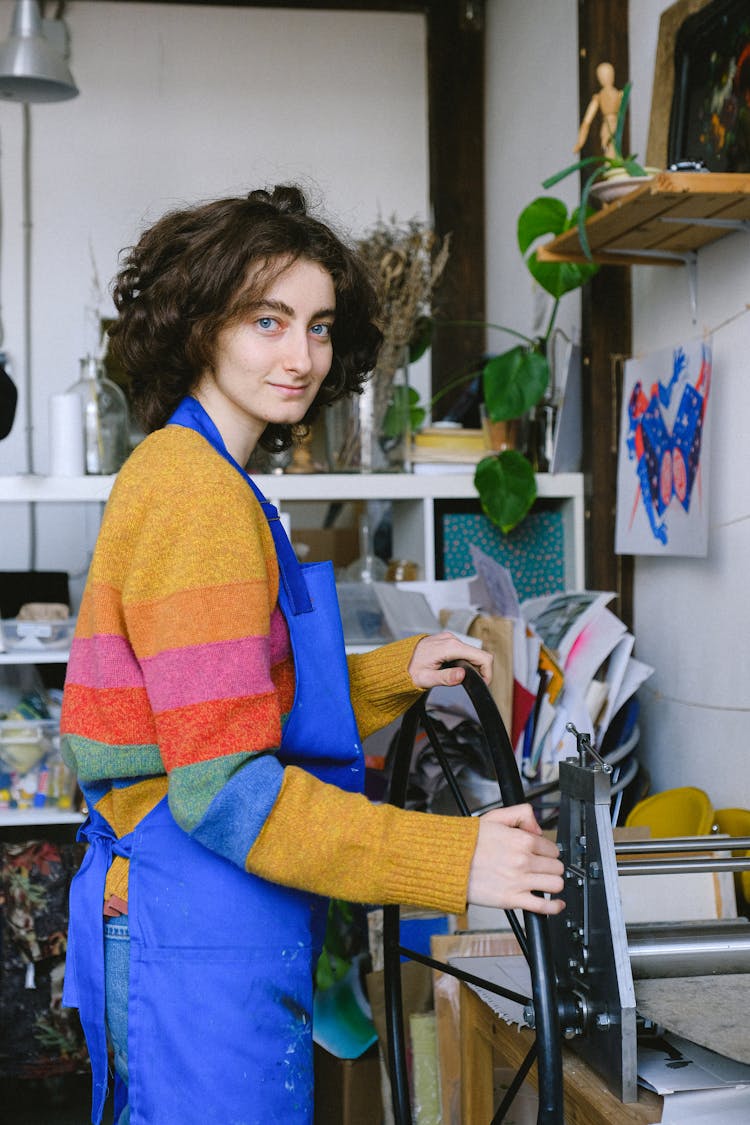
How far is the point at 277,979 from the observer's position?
1.11m

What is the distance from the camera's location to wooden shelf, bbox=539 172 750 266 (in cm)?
189

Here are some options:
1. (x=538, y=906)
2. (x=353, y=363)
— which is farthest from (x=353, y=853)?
(x=353, y=363)

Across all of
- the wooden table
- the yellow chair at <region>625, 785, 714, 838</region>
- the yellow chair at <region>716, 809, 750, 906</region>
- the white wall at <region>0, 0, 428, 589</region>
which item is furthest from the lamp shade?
the wooden table

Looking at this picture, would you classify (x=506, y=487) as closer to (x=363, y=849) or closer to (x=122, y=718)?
(x=122, y=718)

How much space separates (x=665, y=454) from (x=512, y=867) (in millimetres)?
1562

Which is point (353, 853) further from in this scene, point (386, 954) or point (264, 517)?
point (386, 954)

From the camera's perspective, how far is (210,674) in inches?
39.4

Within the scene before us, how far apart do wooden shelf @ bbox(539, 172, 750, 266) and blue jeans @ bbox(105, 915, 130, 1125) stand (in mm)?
1340

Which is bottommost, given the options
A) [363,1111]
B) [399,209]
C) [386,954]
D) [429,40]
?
[363,1111]

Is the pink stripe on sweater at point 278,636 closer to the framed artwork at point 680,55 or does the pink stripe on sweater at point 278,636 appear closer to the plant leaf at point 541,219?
the framed artwork at point 680,55

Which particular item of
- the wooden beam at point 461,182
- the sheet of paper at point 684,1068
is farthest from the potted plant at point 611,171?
the wooden beam at point 461,182

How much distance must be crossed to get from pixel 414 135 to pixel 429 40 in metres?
0.32

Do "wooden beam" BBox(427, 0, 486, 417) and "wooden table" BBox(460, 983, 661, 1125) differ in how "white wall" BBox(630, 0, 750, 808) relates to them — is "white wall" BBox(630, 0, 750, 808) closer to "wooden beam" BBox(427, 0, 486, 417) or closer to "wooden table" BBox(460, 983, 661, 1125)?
"wooden table" BBox(460, 983, 661, 1125)

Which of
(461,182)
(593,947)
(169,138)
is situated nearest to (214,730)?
(593,947)
